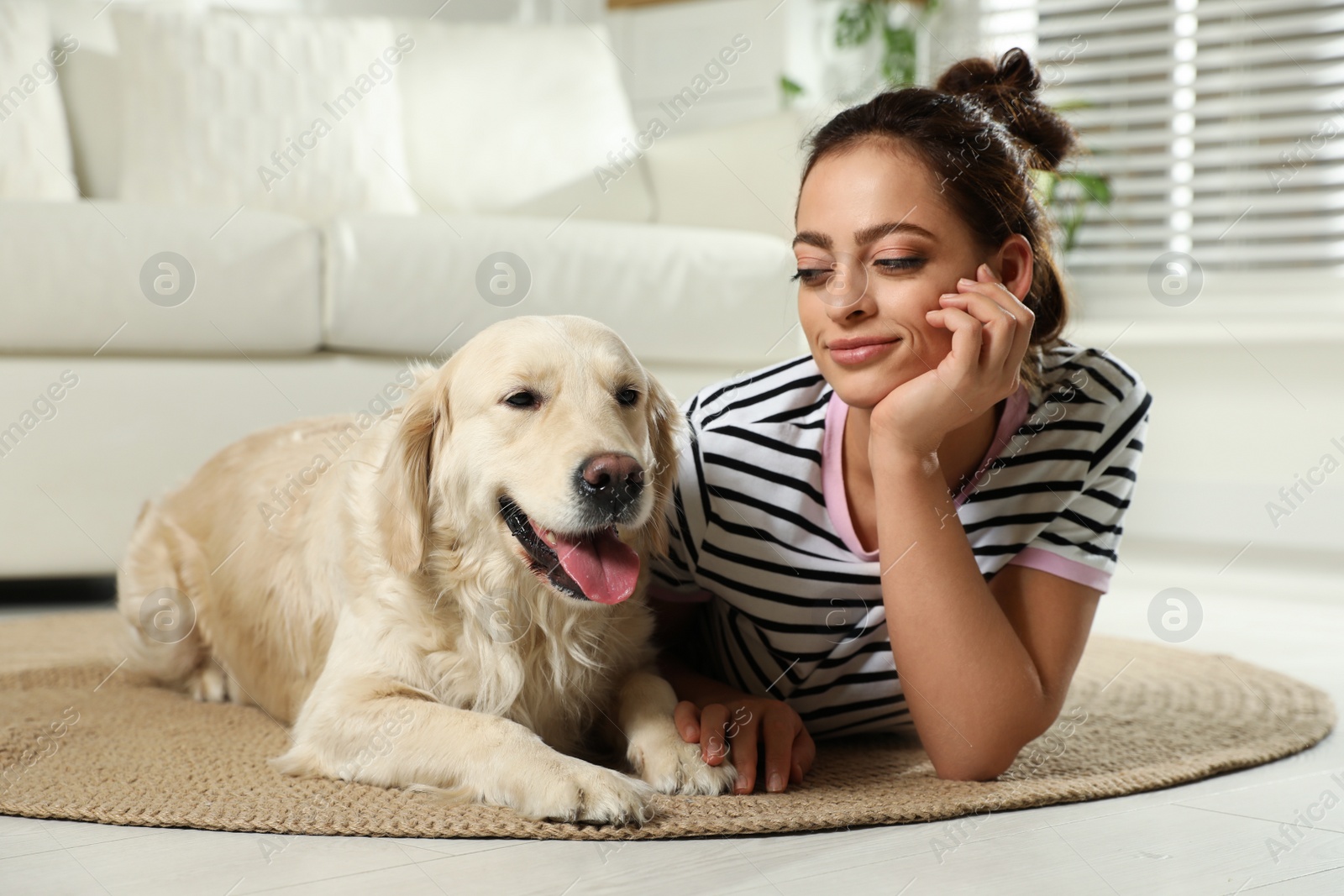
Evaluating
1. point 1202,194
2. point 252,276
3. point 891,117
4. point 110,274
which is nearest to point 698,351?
point 252,276

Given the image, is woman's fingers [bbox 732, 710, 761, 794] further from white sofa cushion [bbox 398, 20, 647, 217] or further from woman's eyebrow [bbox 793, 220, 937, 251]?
white sofa cushion [bbox 398, 20, 647, 217]

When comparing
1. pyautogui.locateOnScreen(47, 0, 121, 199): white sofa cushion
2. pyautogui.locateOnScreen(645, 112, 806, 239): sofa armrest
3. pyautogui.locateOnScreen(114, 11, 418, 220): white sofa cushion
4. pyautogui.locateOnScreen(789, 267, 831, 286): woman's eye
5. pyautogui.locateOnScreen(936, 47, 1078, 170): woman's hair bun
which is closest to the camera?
pyautogui.locateOnScreen(789, 267, 831, 286): woman's eye

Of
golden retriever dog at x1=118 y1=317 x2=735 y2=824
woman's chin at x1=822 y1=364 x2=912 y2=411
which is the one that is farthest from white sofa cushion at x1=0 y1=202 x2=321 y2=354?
woman's chin at x1=822 y1=364 x2=912 y2=411

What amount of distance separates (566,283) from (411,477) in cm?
142

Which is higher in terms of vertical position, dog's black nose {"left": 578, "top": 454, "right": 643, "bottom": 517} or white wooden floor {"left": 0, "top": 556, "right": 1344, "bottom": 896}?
dog's black nose {"left": 578, "top": 454, "right": 643, "bottom": 517}

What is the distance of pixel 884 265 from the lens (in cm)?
133

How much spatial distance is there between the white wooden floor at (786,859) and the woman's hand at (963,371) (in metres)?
0.42

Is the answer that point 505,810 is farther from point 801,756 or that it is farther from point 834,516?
point 834,516

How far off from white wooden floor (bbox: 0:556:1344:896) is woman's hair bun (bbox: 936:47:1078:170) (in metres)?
0.80

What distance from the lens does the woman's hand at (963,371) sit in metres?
1.27

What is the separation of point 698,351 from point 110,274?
1311 mm

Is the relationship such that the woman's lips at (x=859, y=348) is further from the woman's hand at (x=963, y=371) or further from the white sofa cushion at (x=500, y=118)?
the white sofa cushion at (x=500, y=118)

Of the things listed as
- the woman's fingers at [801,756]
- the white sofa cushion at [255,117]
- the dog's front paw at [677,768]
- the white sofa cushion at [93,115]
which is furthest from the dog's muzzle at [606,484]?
the white sofa cushion at [93,115]

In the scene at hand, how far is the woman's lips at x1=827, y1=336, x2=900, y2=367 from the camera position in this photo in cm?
134
